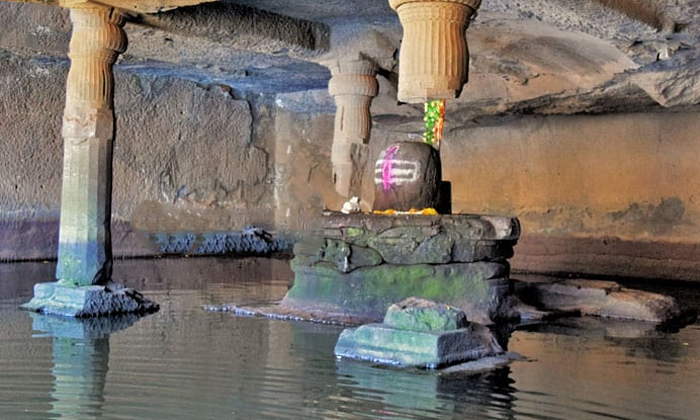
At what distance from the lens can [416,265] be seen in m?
8.12

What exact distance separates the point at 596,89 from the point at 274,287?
16.6 ft

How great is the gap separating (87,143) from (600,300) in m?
5.51

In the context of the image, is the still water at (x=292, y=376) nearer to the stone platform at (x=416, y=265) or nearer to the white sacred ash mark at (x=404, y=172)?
the stone platform at (x=416, y=265)

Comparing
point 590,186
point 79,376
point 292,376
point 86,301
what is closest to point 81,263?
point 86,301

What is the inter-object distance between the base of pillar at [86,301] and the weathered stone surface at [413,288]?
A: 1.63 m

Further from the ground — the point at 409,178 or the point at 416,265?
the point at 409,178

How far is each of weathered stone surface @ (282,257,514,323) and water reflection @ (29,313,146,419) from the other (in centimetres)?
196

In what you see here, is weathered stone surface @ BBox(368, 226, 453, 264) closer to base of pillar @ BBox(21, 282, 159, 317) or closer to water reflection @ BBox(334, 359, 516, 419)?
base of pillar @ BBox(21, 282, 159, 317)

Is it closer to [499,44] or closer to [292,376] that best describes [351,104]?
[499,44]

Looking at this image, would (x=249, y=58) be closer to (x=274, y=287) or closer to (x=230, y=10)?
(x=230, y=10)

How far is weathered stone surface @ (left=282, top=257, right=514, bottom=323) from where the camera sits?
7.98m

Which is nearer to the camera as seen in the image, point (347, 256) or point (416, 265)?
point (416, 265)

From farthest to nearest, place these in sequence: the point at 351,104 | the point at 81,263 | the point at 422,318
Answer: the point at 351,104
the point at 81,263
the point at 422,318

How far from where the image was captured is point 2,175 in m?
12.7
